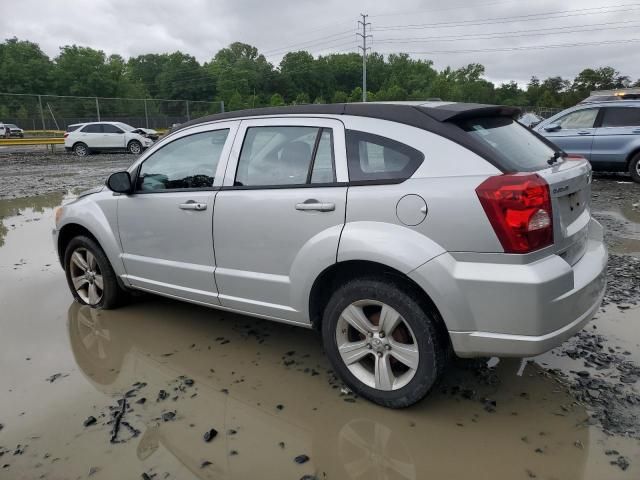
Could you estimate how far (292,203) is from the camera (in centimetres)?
317

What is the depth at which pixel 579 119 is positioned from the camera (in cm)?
1129

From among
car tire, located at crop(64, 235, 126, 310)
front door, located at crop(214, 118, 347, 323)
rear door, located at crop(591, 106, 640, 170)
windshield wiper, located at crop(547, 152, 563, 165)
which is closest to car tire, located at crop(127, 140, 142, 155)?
rear door, located at crop(591, 106, 640, 170)

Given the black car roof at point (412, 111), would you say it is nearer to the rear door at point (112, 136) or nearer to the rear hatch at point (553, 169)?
the rear hatch at point (553, 169)

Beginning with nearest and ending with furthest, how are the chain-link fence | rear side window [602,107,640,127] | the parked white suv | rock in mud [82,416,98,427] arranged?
rock in mud [82,416,98,427]
rear side window [602,107,640,127]
the parked white suv
the chain-link fence

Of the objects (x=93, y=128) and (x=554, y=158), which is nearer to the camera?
(x=554, y=158)

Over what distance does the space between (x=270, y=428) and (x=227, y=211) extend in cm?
145

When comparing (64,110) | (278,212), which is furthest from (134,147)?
(278,212)

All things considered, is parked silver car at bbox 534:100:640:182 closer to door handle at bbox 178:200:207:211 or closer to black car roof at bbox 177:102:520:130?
black car roof at bbox 177:102:520:130

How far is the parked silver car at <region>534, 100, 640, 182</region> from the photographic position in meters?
10.6

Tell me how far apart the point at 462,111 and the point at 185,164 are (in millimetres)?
2145

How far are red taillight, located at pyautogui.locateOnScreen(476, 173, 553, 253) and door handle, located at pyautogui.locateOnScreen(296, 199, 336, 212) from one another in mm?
858

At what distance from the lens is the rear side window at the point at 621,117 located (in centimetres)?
1068

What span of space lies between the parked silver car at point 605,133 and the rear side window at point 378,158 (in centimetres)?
956

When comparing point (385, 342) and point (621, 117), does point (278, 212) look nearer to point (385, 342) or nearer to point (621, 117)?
point (385, 342)
